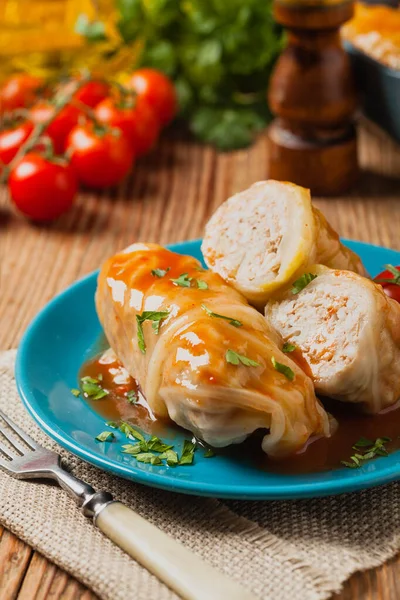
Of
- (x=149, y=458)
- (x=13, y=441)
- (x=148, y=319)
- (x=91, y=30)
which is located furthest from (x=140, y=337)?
(x=91, y=30)

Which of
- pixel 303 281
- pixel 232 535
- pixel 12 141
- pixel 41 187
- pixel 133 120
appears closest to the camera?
pixel 232 535

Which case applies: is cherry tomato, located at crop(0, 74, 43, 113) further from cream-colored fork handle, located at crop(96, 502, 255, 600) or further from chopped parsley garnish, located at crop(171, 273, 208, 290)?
cream-colored fork handle, located at crop(96, 502, 255, 600)

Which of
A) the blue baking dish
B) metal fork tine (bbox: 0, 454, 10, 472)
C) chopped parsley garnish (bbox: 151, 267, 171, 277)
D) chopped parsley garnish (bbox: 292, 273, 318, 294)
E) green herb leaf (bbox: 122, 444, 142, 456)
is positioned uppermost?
chopped parsley garnish (bbox: 151, 267, 171, 277)

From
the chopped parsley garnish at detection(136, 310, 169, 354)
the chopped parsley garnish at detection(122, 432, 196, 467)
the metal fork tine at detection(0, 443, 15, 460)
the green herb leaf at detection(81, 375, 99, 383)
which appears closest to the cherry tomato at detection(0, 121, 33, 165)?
the green herb leaf at detection(81, 375, 99, 383)

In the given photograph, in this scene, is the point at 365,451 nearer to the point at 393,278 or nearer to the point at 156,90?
the point at 393,278

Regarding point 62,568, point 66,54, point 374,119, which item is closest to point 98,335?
point 62,568

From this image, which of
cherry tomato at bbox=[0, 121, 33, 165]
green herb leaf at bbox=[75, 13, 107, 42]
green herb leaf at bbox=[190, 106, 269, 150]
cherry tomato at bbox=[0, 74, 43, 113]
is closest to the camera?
cherry tomato at bbox=[0, 121, 33, 165]

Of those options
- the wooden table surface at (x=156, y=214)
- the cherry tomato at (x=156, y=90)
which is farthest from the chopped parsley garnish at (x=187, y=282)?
the cherry tomato at (x=156, y=90)
